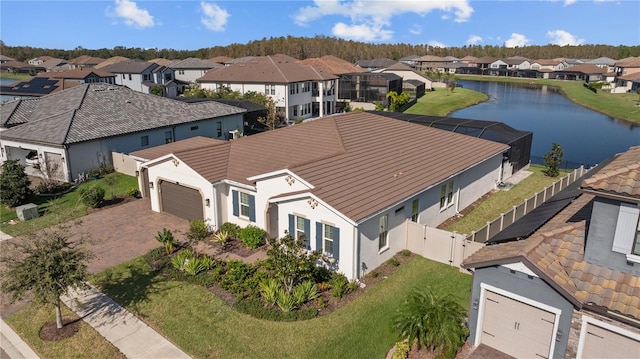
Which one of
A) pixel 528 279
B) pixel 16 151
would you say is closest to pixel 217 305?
pixel 528 279

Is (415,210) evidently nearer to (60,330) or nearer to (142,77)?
(60,330)

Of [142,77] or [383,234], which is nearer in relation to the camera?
[383,234]

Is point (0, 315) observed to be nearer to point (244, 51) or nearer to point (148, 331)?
point (148, 331)

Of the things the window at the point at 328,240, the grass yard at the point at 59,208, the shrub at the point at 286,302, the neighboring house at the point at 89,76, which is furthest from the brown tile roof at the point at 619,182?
the neighboring house at the point at 89,76

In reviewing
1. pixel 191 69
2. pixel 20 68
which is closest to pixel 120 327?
pixel 191 69

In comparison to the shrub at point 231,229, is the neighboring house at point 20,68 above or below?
above

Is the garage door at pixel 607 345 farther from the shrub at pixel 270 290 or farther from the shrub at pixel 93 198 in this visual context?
the shrub at pixel 93 198

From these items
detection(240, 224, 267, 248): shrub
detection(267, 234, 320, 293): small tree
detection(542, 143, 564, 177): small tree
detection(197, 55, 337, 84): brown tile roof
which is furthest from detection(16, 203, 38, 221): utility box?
detection(542, 143, 564, 177): small tree
